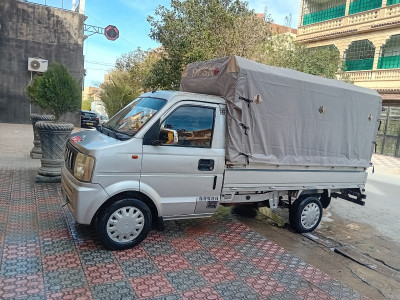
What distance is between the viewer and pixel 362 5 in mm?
19953

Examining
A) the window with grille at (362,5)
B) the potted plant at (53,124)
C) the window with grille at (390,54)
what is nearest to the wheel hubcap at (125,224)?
the potted plant at (53,124)

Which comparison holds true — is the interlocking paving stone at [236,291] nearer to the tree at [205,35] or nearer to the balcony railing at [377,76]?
the tree at [205,35]

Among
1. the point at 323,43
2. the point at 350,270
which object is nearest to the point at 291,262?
the point at 350,270

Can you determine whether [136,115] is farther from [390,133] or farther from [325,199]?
[390,133]

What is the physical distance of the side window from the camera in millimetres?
4227

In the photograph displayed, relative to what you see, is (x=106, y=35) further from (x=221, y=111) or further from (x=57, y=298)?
(x=57, y=298)

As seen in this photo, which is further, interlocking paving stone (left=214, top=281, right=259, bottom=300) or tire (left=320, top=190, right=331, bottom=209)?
tire (left=320, top=190, right=331, bottom=209)

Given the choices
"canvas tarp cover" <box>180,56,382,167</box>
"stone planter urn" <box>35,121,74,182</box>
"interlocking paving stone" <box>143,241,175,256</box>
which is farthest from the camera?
"stone planter urn" <box>35,121,74,182</box>

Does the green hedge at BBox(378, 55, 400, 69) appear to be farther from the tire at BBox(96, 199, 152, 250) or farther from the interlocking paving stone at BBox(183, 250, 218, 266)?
the tire at BBox(96, 199, 152, 250)

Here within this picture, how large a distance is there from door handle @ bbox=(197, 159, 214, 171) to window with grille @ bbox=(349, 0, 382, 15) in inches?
781

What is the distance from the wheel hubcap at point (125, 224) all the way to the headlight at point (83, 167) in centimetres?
57

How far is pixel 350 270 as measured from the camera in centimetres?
430

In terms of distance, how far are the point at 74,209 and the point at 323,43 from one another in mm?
22169

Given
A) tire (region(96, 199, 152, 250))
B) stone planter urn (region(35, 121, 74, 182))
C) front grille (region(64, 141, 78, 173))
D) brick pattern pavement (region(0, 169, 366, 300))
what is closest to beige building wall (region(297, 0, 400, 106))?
brick pattern pavement (region(0, 169, 366, 300))
